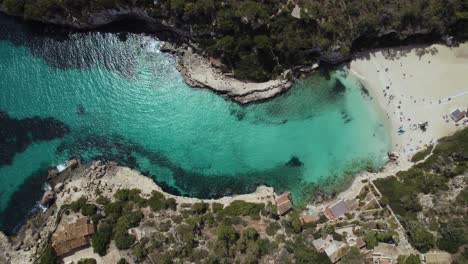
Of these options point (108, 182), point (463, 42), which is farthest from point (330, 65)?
point (108, 182)

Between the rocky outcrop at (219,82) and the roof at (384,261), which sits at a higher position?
the rocky outcrop at (219,82)

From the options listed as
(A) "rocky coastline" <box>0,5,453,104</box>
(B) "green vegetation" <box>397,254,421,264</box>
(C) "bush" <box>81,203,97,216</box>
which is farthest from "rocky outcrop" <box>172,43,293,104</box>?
(B) "green vegetation" <box>397,254,421,264</box>

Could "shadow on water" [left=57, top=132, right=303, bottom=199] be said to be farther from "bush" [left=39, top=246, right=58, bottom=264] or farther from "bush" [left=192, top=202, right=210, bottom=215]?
"bush" [left=39, top=246, right=58, bottom=264]

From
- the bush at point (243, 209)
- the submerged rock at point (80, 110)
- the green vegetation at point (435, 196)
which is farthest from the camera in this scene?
the submerged rock at point (80, 110)

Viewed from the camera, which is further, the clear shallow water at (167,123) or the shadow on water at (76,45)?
the shadow on water at (76,45)

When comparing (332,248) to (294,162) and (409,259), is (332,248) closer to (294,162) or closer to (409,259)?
(409,259)

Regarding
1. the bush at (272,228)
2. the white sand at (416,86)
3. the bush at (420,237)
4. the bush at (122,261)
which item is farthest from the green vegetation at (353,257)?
the bush at (122,261)

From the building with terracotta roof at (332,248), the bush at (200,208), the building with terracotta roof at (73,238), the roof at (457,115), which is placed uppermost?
the roof at (457,115)

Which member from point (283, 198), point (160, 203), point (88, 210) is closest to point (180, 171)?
point (160, 203)

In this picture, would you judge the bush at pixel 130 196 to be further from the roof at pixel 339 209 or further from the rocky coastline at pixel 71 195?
the roof at pixel 339 209
